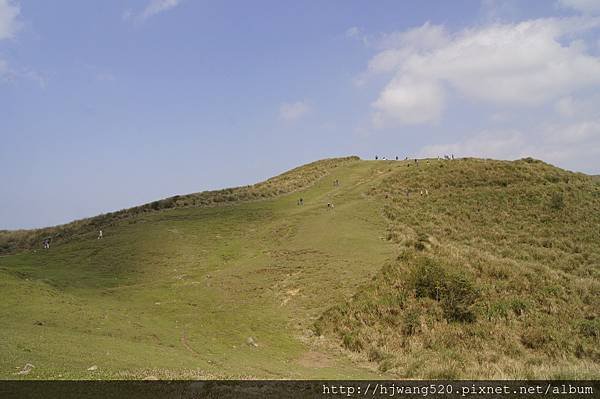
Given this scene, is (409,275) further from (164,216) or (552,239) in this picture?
(164,216)

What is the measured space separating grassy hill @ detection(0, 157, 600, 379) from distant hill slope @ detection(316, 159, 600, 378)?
0.10 m

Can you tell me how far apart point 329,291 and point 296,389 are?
13229mm

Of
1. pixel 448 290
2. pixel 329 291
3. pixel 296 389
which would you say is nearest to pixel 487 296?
pixel 448 290

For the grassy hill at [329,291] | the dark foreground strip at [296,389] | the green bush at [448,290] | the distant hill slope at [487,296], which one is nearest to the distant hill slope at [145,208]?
the grassy hill at [329,291]

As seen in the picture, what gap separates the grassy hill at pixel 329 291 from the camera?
17297 mm

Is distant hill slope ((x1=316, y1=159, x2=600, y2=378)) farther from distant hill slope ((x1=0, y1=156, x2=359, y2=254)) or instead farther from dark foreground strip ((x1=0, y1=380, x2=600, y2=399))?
distant hill slope ((x1=0, y1=156, x2=359, y2=254))

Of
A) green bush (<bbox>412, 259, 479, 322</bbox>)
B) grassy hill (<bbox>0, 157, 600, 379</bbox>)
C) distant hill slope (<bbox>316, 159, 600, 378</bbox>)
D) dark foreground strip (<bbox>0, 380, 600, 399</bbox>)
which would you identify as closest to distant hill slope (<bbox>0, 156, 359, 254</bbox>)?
grassy hill (<bbox>0, 157, 600, 379</bbox>)

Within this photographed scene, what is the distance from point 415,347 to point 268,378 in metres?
8.34

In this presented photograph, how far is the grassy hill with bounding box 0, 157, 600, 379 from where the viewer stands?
17.3m

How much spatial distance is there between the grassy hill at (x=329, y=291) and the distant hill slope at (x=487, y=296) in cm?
10

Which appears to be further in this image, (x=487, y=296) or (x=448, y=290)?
(x=487, y=296)

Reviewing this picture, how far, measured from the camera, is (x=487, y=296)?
24.7 metres

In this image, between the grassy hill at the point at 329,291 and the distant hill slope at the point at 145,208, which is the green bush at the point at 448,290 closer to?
the grassy hill at the point at 329,291

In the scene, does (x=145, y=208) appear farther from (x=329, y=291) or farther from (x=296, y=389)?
(x=296, y=389)
